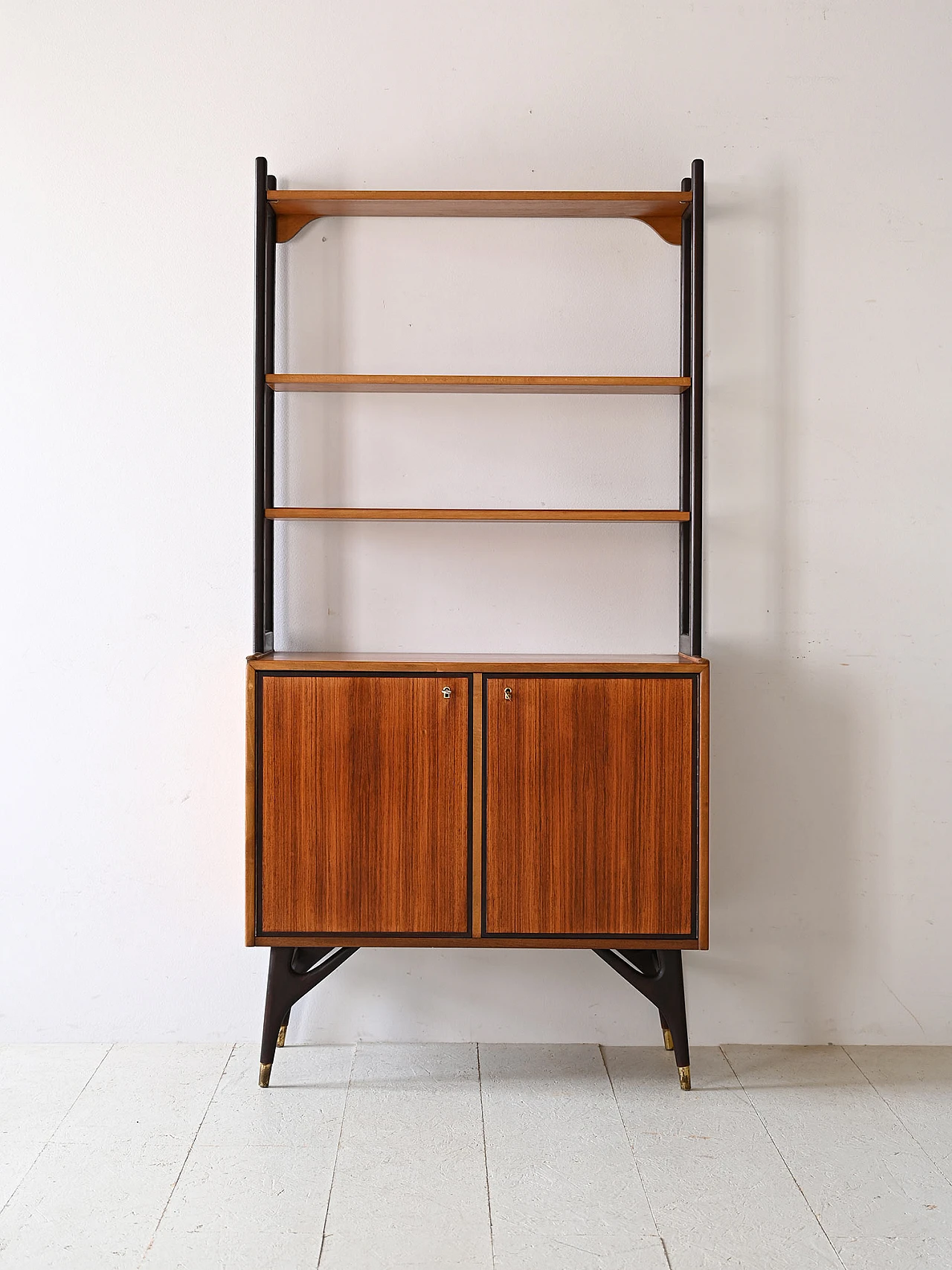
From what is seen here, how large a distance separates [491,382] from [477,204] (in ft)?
1.41

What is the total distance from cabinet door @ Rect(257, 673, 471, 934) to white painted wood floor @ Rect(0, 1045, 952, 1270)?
0.40 m

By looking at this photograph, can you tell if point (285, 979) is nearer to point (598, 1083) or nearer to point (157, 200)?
point (598, 1083)

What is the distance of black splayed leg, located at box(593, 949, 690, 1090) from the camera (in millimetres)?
2156

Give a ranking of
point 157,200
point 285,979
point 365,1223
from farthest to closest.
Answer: point 157,200, point 285,979, point 365,1223

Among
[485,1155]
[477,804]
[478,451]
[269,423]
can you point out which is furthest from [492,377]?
[485,1155]

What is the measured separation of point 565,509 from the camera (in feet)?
7.41

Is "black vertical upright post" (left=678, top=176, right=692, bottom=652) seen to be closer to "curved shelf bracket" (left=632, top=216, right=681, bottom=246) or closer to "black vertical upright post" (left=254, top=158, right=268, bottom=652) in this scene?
"curved shelf bracket" (left=632, top=216, right=681, bottom=246)

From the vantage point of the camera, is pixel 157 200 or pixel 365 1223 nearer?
pixel 365 1223

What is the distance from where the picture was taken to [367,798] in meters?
2.08

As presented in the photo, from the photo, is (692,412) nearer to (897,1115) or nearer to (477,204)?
(477,204)

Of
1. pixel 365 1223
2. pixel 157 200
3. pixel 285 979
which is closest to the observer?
pixel 365 1223

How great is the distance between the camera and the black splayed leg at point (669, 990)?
216 centimetres

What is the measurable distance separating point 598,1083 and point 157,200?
223 cm

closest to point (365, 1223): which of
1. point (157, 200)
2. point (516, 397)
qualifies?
point (516, 397)
